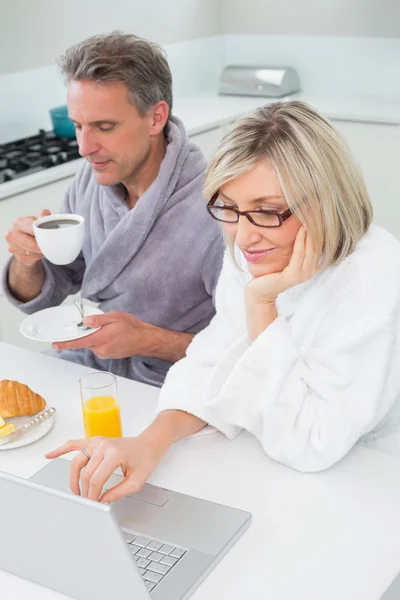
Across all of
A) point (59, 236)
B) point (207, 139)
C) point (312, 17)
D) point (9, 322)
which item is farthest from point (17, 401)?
point (312, 17)

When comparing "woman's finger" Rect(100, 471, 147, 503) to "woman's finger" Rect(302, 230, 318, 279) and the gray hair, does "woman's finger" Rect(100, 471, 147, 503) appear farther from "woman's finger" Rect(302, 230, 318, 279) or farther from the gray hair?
the gray hair

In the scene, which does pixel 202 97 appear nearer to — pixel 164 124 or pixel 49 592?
pixel 164 124

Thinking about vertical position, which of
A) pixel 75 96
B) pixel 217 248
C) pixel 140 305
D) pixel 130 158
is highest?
pixel 75 96

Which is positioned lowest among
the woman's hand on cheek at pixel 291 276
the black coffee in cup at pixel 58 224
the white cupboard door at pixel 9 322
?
the white cupboard door at pixel 9 322

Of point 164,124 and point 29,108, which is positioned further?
point 29,108

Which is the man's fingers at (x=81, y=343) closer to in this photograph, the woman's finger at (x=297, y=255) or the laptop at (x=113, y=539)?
the laptop at (x=113, y=539)

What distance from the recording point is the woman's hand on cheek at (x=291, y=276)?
1430 mm

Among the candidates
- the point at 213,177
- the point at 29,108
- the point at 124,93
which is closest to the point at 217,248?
the point at 124,93

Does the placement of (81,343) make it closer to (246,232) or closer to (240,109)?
(246,232)

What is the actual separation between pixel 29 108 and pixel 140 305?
5.72 ft

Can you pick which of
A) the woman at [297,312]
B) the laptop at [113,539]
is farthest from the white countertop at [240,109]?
the laptop at [113,539]

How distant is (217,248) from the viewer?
2057mm

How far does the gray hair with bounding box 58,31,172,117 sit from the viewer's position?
6.50ft

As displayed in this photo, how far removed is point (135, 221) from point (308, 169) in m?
0.76
